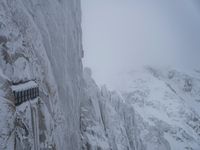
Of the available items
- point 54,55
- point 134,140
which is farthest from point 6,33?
point 134,140

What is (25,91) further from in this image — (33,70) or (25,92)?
(33,70)

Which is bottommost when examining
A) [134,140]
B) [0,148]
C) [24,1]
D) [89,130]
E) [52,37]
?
[134,140]

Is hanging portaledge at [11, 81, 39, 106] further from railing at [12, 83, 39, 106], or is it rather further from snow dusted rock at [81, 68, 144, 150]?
snow dusted rock at [81, 68, 144, 150]

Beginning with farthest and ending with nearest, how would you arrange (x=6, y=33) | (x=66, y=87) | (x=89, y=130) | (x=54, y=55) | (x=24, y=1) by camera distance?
(x=89, y=130), (x=66, y=87), (x=54, y=55), (x=24, y=1), (x=6, y=33)

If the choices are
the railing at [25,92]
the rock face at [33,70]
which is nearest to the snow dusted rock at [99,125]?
the rock face at [33,70]

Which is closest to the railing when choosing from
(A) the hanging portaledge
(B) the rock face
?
(A) the hanging portaledge

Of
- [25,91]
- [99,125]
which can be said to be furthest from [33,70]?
[99,125]

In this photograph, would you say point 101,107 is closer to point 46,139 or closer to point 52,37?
point 52,37

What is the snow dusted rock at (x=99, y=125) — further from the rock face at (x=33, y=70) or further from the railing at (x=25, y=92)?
the railing at (x=25, y=92)
